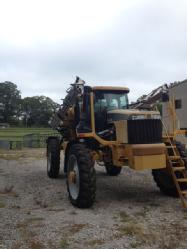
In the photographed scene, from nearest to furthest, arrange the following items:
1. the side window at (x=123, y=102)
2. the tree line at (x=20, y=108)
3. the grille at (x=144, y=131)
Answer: the grille at (x=144, y=131), the side window at (x=123, y=102), the tree line at (x=20, y=108)

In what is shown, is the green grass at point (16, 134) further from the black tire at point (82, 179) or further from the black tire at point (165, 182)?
the black tire at point (82, 179)

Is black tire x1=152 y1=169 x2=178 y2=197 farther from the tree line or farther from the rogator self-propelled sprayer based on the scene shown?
the tree line

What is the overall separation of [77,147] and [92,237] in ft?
9.28

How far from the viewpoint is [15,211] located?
7.74 m

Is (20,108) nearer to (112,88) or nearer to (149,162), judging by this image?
(112,88)

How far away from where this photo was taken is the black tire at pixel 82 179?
7.86 metres

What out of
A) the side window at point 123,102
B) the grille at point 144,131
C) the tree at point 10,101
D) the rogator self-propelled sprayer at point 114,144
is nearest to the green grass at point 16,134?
the side window at point 123,102

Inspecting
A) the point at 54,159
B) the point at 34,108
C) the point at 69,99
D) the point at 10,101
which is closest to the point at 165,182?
the point at 69,99

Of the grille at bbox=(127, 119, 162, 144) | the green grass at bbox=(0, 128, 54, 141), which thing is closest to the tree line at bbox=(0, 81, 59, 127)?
the green grass at bbox=(0, 128, 54, 141)

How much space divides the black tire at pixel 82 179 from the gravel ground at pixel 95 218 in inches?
8.0

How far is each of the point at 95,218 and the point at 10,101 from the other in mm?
119727

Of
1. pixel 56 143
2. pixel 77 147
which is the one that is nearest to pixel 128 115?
pixel 77 147

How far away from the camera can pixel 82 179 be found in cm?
791

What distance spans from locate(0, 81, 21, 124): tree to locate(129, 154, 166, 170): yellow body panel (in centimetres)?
10527
